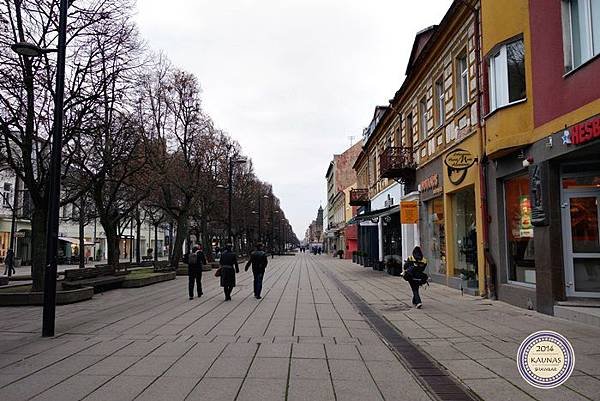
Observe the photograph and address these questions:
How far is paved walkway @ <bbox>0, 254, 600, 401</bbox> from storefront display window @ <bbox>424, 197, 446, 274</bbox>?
6.02m

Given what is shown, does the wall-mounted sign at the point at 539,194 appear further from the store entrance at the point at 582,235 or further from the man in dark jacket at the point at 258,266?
the man in dark jacket at the point at 258,266

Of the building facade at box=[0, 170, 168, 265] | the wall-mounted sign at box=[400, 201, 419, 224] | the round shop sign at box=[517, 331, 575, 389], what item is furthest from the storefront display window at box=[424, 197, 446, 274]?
the building facade at box=[0, 170, 168, 265]

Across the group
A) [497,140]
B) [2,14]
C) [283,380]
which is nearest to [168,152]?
[2,14]

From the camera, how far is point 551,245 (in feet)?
36.8

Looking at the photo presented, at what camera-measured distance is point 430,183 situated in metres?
20.7

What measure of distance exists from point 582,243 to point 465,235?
6.32 meters

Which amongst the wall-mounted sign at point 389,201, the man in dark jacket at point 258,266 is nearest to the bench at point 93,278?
the man in dark jacket at point 258,266

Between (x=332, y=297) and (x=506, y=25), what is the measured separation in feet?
30.9

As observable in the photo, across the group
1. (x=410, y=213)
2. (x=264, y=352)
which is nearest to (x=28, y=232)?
(x=410, y=213)

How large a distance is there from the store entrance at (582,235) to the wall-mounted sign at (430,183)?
8.30 m

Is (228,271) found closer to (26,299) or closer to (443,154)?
(26,299)

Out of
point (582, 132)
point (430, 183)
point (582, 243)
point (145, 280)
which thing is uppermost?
point (430, 183)

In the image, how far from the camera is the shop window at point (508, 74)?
12.8m

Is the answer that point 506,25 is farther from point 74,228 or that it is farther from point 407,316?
point 74,228
